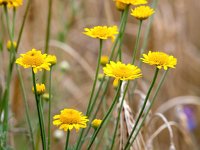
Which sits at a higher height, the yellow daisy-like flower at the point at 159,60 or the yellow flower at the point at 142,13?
the yellow flower at the point at 142,13

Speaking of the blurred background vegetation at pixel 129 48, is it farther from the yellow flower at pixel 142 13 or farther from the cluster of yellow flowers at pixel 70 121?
the cluster of yellow flowers at pixel 70 121

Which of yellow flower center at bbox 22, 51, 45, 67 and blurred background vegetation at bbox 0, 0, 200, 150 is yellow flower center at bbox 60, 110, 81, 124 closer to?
yellow flower center at bbox 22, 51, 45, 67

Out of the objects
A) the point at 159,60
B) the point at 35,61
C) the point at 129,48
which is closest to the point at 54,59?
the point at 35,61

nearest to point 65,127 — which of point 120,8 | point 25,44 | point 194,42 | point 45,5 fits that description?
point 120,8

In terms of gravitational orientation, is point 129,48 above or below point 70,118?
below

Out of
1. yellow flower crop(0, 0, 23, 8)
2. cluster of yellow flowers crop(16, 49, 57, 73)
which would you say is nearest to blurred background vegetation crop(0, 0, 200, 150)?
yellow flower crop(0, 0, 23, 8)

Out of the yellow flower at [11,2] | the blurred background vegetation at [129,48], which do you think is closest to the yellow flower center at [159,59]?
the yellow flower at [11,2]

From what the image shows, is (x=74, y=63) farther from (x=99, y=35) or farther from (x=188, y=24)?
(x=99, y=35)

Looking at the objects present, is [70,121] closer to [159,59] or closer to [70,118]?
[70,118]

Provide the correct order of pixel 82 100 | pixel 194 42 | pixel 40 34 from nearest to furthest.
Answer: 1. pixel 82 100
2. pixel 40 34
3. pixel 194 42

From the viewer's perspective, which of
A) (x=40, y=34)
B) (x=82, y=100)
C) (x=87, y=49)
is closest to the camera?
(x=82, y=100)

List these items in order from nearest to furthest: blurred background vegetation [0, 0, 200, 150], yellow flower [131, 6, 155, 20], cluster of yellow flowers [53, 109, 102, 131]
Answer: cluster of yellow flowers [53, 109, 102, 131], yellow flower [131, 6, 155, 20], blurred background vegetation [0, 0, 200, 150]
